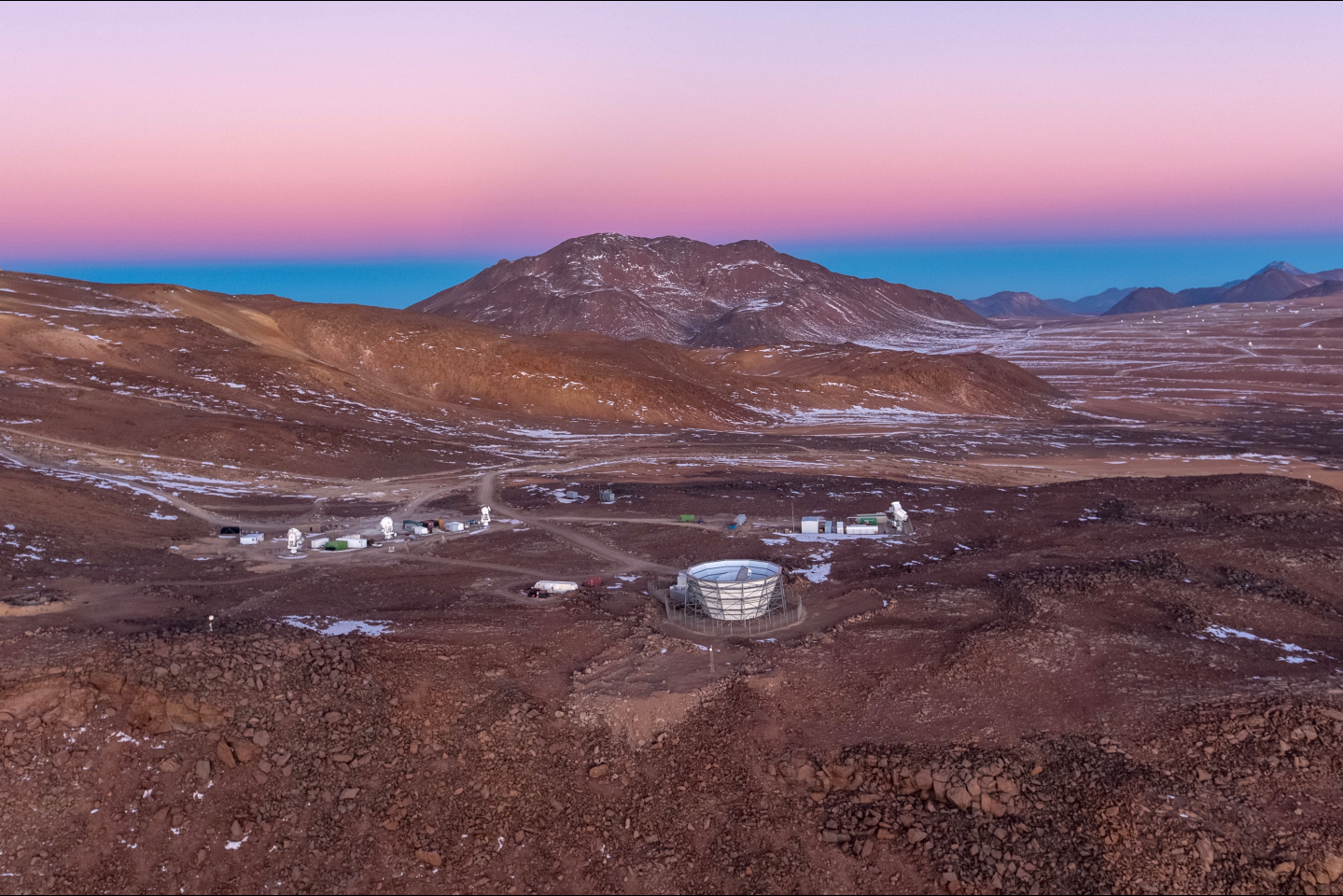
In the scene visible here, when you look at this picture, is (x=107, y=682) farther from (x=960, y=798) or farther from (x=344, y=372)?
(x=344, y=372)

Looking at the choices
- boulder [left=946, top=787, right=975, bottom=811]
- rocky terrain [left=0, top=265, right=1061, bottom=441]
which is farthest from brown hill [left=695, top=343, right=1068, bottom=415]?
boulder [left=946, top=787, right=975, bottom=811]

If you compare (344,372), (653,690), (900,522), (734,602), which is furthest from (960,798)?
(344,372)

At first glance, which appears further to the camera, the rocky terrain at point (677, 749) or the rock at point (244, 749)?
the rock at point (244, 749)

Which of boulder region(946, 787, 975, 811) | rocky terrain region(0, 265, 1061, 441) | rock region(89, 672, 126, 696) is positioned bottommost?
boulder region(946, 787, 975, 811)

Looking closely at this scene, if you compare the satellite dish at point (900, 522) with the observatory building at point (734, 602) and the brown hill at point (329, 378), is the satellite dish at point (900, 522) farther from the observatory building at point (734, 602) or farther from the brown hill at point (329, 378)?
the brown hill at point (329, 378)

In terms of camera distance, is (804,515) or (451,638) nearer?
(451,638)

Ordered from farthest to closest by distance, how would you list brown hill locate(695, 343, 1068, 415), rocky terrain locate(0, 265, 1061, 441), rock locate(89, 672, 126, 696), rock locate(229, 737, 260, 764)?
brown hill locate(695, 343, 1068, 415), rocky terrain locate(0, 265, 1061, 441), rock locate(89, 672, 126, 696), rock locate(229, 737, 260, 764)

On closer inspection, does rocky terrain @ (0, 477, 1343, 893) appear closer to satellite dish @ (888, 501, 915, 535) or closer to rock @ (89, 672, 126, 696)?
rock @ (89, 672, 126, 696)

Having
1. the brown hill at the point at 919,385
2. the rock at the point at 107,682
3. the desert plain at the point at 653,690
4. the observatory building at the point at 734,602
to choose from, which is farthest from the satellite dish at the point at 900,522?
the brown hill at the point at 919,385

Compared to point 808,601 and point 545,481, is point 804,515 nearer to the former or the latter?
point 808,601

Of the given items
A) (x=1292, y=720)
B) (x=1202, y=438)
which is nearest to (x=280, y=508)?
(x=1292, y=720)

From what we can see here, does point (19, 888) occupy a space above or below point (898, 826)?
below
